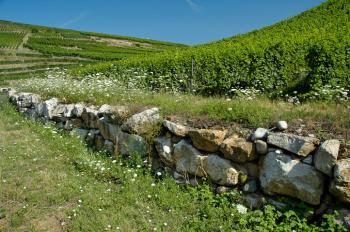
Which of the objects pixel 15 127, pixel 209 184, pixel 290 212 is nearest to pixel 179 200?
pixel 209 184

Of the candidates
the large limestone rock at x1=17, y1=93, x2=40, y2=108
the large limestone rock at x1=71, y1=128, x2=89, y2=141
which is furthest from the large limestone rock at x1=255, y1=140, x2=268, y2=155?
the large limestone rock at x1=17, y1=93, x2=40, y2=108

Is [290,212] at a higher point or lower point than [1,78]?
higher

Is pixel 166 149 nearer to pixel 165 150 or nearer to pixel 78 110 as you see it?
pixel 165 150

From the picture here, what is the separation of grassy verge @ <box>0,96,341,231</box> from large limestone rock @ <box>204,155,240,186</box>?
0.55 feet

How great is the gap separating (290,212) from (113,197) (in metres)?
2.36

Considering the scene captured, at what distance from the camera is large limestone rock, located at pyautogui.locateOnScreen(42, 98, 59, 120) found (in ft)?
34.1

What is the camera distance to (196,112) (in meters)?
6.41

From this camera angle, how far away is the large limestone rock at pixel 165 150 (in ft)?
20.2

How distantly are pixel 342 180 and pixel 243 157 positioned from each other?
129cm

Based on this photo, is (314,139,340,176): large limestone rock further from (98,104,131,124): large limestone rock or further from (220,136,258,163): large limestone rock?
(98,104,131,124): large limestone rock

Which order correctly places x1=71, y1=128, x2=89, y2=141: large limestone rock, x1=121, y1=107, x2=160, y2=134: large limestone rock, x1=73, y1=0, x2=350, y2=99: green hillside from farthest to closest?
x1=73, y1=0, x2=350, y2=99: green hillside, x1=71, y1=128, x2=89, y2=141: large limestone rock, x1=121, y1=107, x2=160, y2=134: large limestone rock

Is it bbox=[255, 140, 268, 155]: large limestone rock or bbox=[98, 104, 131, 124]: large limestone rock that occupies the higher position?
bbox=[255, 140, 268, 155]: large limestone rock

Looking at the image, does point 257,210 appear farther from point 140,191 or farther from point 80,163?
point 80,163

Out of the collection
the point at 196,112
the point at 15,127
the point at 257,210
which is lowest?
the point at 15,127
